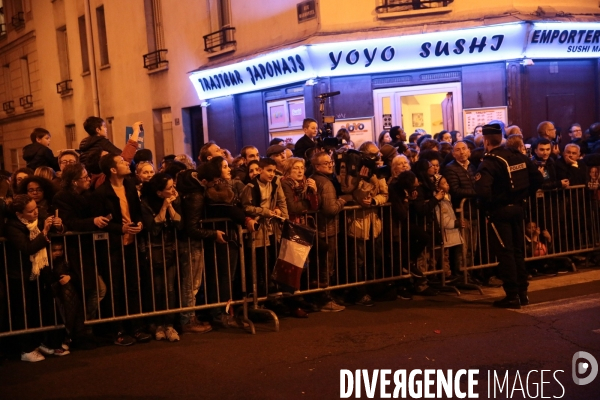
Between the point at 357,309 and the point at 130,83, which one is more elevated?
the point at 130,83

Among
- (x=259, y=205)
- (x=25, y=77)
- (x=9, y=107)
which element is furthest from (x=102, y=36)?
(x=259, y=205)

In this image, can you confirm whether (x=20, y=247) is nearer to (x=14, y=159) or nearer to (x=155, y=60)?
(x=155, y=60)

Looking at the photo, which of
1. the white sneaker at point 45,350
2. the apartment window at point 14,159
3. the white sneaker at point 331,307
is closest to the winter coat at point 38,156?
the white sneaker at point 45,350

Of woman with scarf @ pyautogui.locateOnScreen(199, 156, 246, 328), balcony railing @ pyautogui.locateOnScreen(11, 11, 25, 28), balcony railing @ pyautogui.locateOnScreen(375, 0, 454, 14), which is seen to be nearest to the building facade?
balcony railing @ pyautogui.locateOnScreen(375, 0, 454, 14)

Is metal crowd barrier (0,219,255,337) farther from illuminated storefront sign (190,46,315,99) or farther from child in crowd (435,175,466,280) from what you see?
illuminated storefront sign (190,46,315,99)

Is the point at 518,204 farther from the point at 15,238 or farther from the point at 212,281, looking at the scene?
the point at 15,238

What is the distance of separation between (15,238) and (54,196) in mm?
606

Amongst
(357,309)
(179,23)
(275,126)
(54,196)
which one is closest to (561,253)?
(357,309)

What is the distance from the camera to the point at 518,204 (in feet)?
26.7

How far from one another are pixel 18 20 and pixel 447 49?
2155 centimetres

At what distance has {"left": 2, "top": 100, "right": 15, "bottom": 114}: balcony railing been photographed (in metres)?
30.7

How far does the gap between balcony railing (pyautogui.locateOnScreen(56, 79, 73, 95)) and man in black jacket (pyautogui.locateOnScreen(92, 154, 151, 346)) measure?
19556 mm

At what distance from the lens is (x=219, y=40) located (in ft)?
58.0

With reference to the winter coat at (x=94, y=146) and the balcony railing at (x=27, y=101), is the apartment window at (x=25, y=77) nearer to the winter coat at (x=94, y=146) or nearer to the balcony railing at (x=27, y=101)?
the balcony railing at (x=27, y=101)
